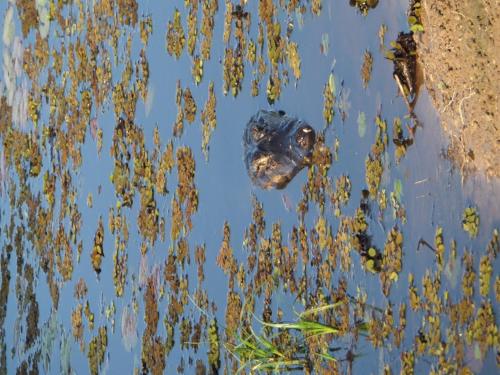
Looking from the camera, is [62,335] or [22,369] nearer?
[62,335]

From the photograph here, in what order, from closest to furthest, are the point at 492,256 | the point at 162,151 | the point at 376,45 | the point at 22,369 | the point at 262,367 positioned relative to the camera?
the point at 492,256 < the point at 376,45 < the point at 262,367 < the point at 162,151 < the point at 22,369

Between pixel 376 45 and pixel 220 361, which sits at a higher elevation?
pixel 376 45

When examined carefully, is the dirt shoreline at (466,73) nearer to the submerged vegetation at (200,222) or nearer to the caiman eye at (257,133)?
the submerged vegetation at (200,222)

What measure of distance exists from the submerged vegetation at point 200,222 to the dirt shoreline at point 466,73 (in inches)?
2.2

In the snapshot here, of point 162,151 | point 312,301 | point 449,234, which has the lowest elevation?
point 312,301

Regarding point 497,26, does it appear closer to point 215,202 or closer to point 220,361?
point 215,202

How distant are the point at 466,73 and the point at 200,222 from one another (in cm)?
97

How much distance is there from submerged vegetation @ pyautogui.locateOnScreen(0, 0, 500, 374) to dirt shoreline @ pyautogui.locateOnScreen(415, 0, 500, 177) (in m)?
0.06

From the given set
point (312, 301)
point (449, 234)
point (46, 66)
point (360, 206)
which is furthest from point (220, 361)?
point (46, 66)

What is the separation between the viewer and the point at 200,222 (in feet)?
8.89

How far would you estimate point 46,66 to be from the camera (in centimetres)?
347

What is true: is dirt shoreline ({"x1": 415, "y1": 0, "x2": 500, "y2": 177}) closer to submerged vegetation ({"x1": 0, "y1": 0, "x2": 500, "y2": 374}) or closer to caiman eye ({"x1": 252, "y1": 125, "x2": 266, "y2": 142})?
submerged vegetation ({"x1": 0, "y1": 0, "x2": 500, "y2": 374})

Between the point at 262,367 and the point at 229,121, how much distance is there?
Answer: 683mm

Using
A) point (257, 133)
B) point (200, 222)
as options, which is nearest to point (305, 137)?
point (257, 133)
